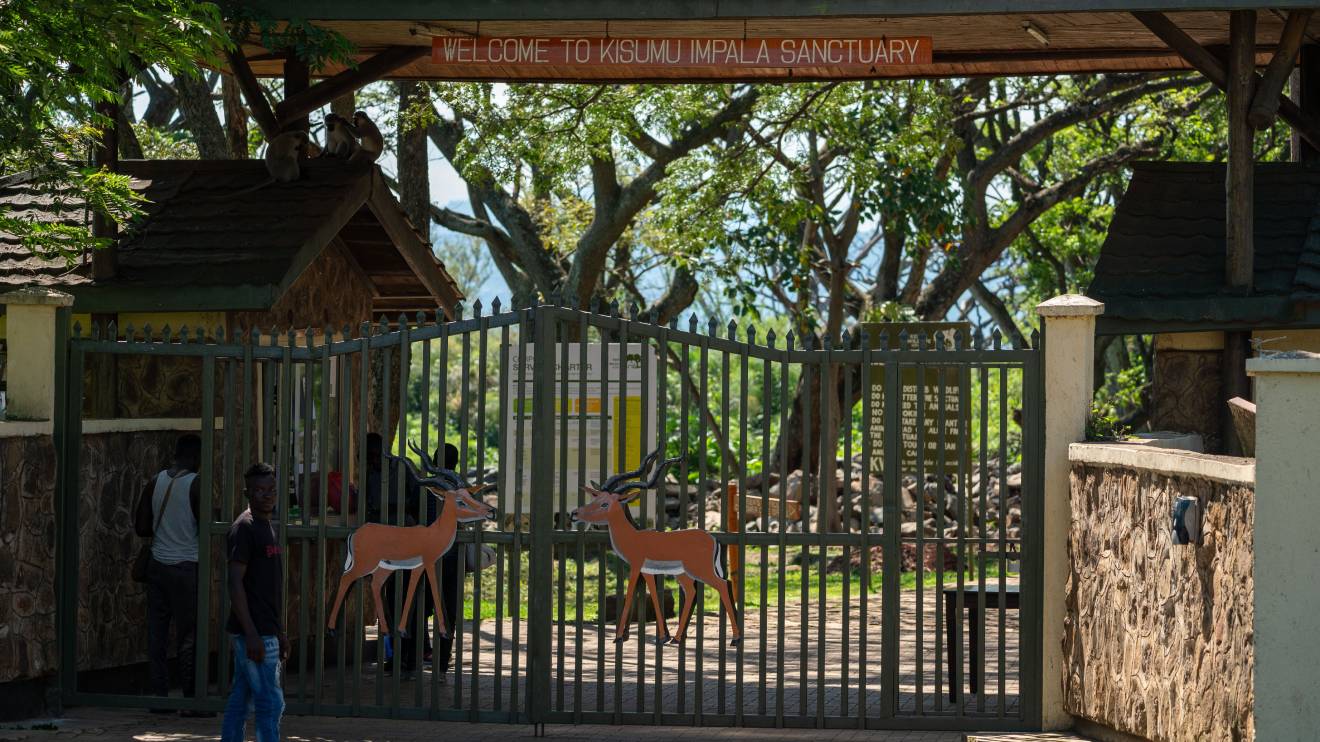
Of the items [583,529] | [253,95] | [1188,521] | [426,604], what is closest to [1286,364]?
[1188,521]

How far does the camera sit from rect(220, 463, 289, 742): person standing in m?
8.09

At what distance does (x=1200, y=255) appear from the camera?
496 inches

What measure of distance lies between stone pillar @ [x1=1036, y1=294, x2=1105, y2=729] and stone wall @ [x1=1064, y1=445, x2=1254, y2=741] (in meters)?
0.10

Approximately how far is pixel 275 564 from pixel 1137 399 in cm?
2132

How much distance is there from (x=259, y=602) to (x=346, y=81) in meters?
6.16

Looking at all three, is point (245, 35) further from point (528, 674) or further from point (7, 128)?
point (528, 674)

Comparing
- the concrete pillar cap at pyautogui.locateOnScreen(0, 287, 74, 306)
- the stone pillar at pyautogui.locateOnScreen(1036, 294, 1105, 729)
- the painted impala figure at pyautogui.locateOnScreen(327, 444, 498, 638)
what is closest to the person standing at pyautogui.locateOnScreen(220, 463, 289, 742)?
the painted impala figure at pyautogui.locateOnScreen(327, 444, 498, 638)

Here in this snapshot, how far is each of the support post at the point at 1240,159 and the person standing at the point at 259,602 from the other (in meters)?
7.23

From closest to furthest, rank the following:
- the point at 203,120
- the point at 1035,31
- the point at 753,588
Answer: the point at 1035,31 → the point at 753,588 → the point at 203,120

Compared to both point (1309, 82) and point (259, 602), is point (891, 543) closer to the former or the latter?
point (259, 602)

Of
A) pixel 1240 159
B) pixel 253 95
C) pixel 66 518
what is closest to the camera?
pixel 66 518

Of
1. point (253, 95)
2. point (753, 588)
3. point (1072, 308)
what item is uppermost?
point (253, 95)

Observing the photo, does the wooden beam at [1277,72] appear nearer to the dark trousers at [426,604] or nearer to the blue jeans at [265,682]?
the dark trousers at [426,604]

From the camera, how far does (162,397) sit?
37.6 ft
